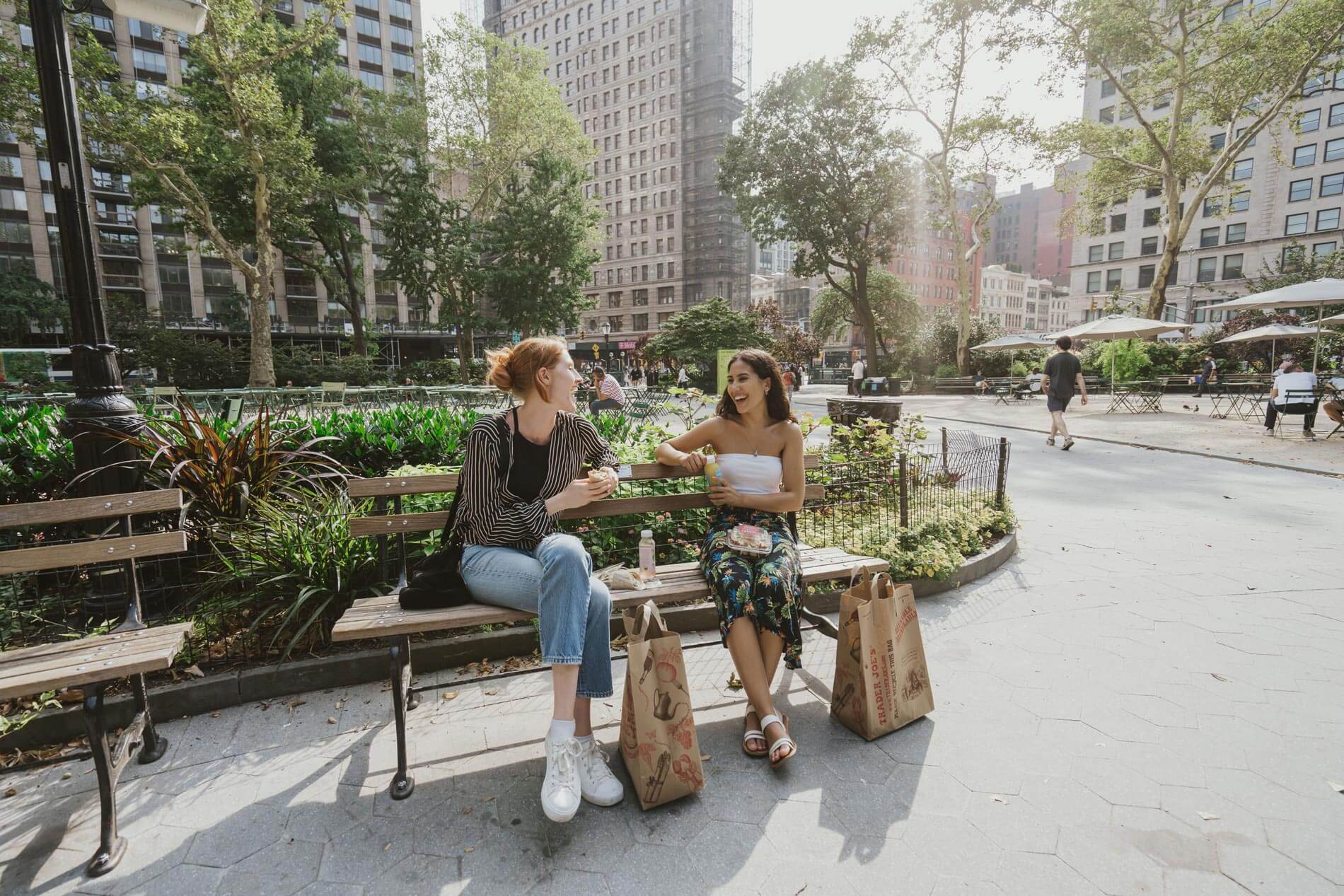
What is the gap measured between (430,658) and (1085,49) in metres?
29.0

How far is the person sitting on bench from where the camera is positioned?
262cm

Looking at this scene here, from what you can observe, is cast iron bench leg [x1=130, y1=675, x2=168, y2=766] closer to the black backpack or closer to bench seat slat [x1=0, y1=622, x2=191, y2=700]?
bench seat slat [x1=0, y1=622, x2=191, y2=700]

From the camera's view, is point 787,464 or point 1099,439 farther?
point 1099,439

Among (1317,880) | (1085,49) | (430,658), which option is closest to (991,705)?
(1317,880)

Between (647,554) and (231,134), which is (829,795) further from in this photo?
(231,134)

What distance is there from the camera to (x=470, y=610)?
2836 mm

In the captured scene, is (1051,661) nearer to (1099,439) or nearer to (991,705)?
(991,705)

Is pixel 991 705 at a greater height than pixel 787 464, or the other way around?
pixel 787 464

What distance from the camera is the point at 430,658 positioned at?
3.75m

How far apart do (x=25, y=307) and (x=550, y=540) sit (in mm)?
61434

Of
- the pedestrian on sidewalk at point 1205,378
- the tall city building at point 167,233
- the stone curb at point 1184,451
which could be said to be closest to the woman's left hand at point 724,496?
the stone curb at point 1184,451

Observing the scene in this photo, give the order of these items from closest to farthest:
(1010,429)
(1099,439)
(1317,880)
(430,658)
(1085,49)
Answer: (1317,880) < (430,658) < (1099,439) < (1010,429) < (1085,49)

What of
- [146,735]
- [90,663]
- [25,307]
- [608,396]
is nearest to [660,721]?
[90,663]

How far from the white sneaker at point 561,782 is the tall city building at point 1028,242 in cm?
15058
